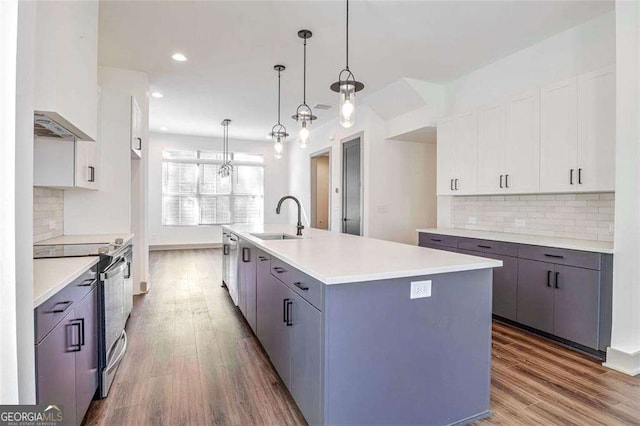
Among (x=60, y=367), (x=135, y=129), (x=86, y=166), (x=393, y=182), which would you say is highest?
(x=135, y=129)

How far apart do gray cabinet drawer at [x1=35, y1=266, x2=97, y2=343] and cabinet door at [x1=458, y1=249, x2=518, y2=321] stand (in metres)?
3.33

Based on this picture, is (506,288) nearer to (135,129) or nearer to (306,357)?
(306,357)

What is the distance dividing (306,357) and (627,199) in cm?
250

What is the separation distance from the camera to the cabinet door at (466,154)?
13.0 ft

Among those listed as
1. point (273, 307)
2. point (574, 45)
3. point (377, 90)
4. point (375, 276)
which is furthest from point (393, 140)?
point (375, 276)

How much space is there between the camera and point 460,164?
4156 millimetres

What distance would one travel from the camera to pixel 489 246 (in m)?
3.44

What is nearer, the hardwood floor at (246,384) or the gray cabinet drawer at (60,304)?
the gray cabinet drawer at (60,304)

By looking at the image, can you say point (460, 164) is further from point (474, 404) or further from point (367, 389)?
point (367, 389)

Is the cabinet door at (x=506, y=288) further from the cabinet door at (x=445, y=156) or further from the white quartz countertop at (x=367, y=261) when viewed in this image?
the white quartz countertop at (x=367, y=261)

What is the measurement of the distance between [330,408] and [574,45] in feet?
12.3

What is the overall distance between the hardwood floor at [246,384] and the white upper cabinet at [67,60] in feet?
5.49

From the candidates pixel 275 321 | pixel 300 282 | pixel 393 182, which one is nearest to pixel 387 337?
pixel 300 282

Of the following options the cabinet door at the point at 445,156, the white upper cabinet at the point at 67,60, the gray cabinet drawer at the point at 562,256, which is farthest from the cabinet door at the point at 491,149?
the white upper cabinet at the point at 67,60
